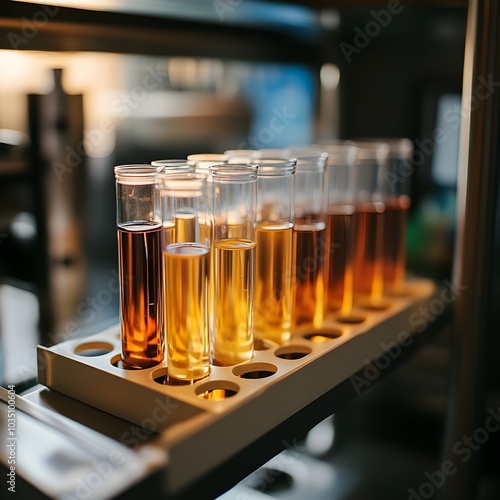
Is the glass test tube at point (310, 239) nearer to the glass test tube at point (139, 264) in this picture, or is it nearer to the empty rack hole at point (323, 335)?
the empty rack hole at point (323, 335)

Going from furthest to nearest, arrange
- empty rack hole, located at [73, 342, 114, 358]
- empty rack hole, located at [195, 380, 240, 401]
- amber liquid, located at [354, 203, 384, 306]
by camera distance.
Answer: amber liquid, located at [354, 203, 384, 306], empty rack hole, located at [73, 342, 114, 358], empty rack hole, located at [195, 380, 240, 401]

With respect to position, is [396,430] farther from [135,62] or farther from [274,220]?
[135,62]

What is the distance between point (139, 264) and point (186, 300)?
7 cm

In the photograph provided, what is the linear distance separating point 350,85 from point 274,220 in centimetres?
70

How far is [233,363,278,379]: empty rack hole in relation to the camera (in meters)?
0.76

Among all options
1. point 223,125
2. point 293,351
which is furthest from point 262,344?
point 223,125

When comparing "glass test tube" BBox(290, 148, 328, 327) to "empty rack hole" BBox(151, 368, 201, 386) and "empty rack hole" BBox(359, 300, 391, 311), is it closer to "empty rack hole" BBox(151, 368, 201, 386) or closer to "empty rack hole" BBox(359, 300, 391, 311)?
"empty rack hole" BBox(359, 300, 391, 311)

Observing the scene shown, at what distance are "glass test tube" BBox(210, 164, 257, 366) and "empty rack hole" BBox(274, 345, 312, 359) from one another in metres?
0.06

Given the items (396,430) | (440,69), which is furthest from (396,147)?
(396,430)

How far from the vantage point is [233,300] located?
0.76m

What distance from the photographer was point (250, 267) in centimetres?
77

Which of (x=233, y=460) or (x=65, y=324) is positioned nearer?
(x=233, y=460)

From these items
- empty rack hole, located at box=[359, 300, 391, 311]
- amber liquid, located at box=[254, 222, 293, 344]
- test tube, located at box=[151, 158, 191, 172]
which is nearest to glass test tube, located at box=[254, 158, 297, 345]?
amber liquid, located at box=[254, 222, 293, 344]

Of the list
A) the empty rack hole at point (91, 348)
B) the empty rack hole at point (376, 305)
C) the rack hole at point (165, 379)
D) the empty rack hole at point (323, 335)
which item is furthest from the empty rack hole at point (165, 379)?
the empty rack hole at point (376, 305)
